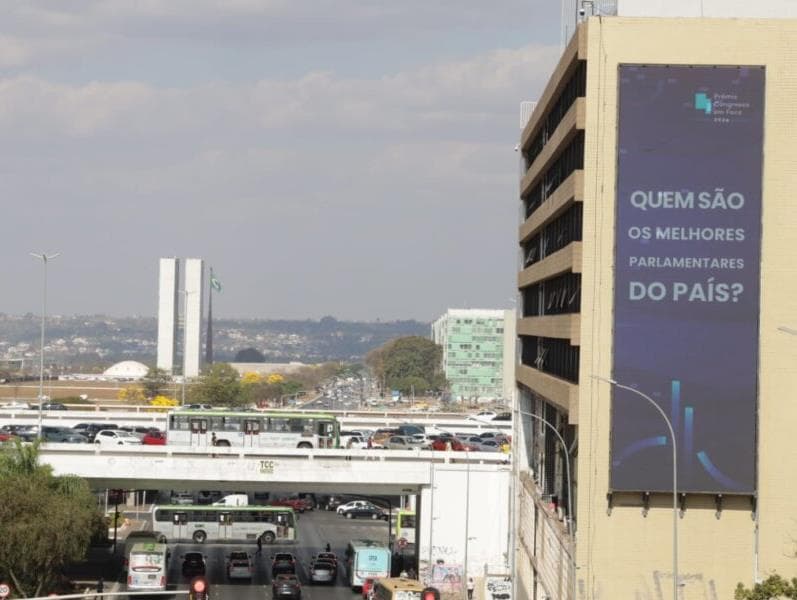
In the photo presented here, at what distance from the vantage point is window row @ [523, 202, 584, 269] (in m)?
59.8

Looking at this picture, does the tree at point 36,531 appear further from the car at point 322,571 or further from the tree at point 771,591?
the tree at point 771,591

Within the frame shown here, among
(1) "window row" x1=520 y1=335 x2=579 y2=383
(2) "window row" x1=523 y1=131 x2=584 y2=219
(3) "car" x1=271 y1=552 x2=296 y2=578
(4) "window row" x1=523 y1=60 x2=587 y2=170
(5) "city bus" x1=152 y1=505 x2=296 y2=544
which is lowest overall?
(5) "city bus" x1=152 y1=505 x2=296 y2=544

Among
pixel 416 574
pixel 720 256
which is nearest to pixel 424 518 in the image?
pixel 416 574

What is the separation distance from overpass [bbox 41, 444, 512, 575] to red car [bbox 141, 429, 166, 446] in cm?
1762

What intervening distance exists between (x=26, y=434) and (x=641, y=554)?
62.2m

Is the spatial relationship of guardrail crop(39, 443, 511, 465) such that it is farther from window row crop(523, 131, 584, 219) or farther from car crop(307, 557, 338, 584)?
window row crop(523, 131, 584, 219)

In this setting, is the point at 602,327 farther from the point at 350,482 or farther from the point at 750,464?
the point at 350,482

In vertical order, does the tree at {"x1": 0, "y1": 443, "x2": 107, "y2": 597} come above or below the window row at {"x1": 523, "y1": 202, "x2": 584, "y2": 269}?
below

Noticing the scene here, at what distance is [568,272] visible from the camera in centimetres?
6109

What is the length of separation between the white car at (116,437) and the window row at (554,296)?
27861mm

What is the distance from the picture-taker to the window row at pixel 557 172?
5969cm

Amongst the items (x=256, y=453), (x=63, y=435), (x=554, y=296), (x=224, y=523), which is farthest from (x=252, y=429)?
(x=554, y=296)

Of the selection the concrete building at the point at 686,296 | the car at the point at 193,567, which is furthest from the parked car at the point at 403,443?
the concrete building at the point at 686,296

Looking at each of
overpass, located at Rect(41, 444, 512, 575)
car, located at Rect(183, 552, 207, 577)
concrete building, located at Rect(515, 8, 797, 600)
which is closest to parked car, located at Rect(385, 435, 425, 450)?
car, located at Rect(183, 552, 207, 577)
